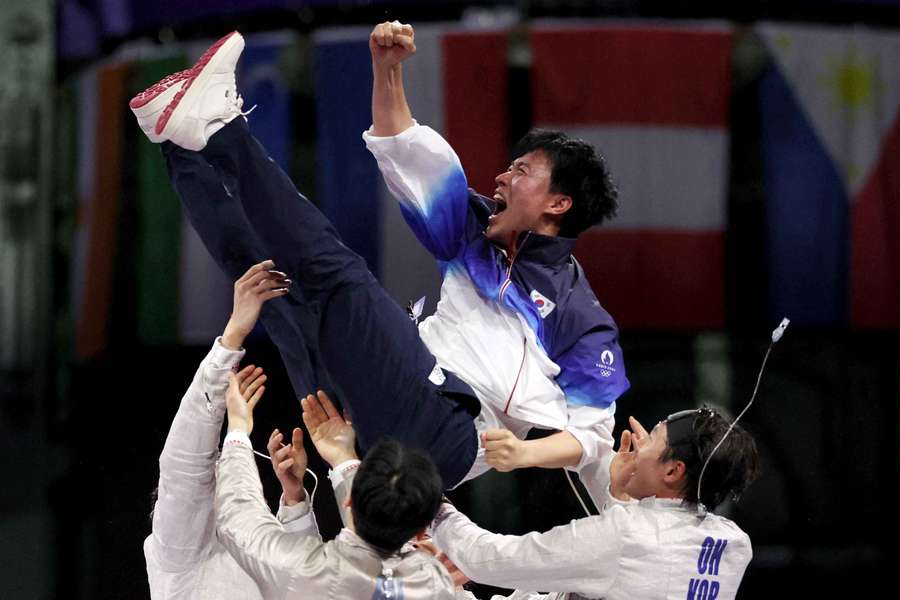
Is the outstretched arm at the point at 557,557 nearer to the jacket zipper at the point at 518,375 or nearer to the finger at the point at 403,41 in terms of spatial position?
the jacket zipper at the point at 518,375

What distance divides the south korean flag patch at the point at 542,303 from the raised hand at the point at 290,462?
0.65 m

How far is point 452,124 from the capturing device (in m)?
4.39

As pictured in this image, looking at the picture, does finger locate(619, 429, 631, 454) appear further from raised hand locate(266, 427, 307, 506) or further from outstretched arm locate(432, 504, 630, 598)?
raised hand locate(266, 427, 307, 506)

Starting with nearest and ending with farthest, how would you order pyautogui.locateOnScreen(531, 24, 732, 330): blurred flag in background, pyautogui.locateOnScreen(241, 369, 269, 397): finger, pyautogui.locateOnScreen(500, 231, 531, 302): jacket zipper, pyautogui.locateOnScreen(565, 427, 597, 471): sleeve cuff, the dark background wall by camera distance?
pyautogui.locateOnScreen(241, 369, 269, 397): finger < pyautogui.locateOnScreen(565, 427, 597, 471): sleeve cuff < pyautogui.locateOnScreen(500, 231, 531, 302): jacket zipper < the dark background wall < pyautogui.locateOnScreen(531, 24, 732, 330): blurred flag in background

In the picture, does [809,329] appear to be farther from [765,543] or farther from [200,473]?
[200,473]

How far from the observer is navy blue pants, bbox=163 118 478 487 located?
249 cm

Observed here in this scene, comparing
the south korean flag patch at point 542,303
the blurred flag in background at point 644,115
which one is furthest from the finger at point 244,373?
the blurred flag in background at point 644,115

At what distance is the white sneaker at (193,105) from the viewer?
2457 millimetres

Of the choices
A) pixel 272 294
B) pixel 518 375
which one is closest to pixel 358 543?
pixel 272 294

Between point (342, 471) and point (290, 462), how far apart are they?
0.46 feet

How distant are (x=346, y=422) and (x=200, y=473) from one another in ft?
1.12

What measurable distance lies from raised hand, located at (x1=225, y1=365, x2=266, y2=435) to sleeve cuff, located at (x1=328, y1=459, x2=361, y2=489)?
0.19 metres

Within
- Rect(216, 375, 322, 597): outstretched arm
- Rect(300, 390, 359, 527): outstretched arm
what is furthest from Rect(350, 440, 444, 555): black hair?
Rect(300, 390, 359, 527): outstretched arm

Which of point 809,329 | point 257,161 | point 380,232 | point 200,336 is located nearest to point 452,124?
Answer: point 380,232
